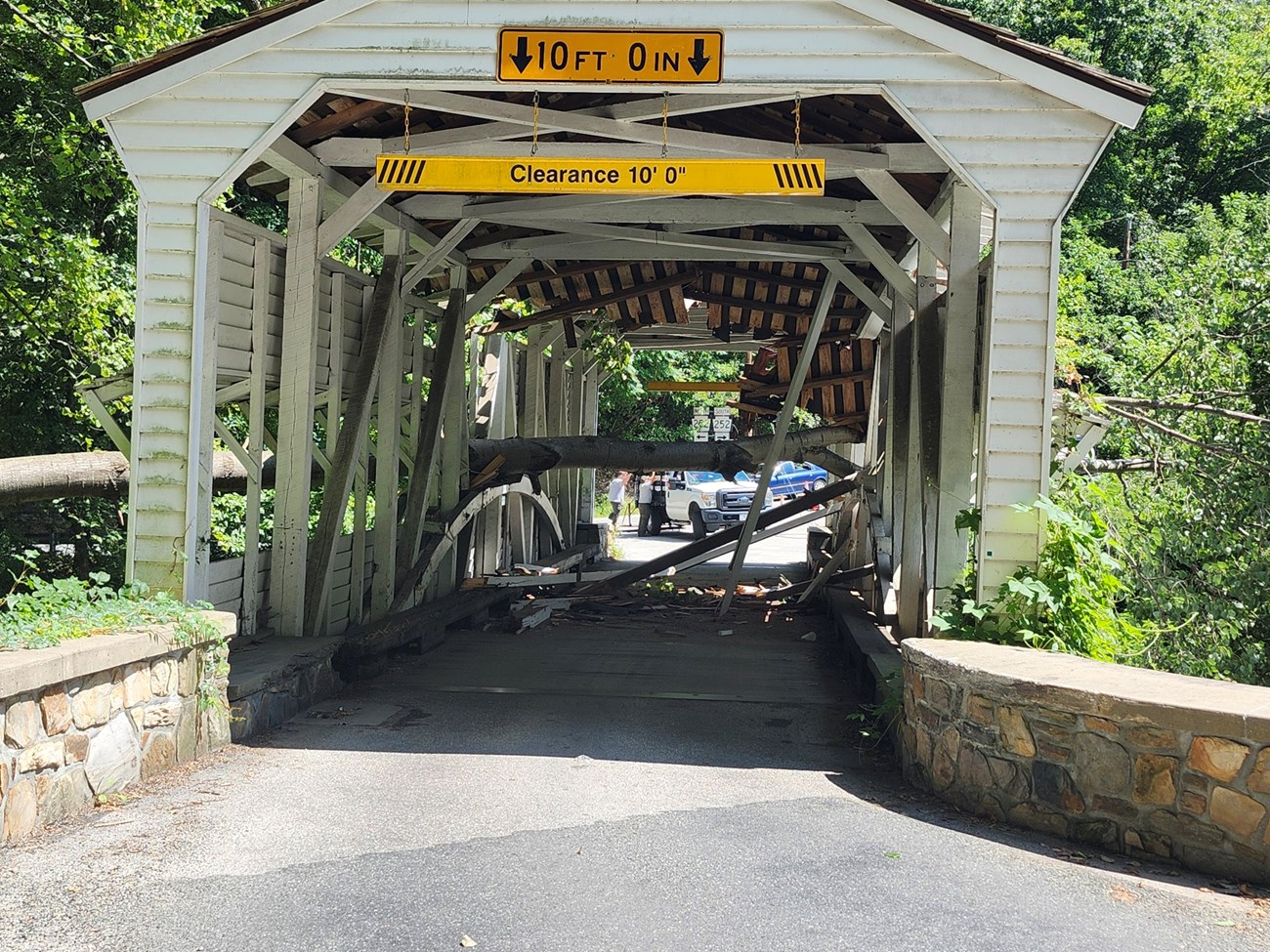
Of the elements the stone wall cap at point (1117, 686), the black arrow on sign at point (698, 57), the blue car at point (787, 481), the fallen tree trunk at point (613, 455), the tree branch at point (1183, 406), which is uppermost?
the black arrow on sign at point (698, 57)

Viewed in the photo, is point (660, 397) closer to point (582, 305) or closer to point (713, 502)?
point (713, 502)

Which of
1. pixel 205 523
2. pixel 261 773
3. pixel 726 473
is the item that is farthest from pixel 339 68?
pixel 726 473

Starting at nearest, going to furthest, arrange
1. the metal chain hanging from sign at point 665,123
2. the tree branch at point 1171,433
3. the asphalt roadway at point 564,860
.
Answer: the asphalt roadway at point 564,860
the metal chain hanging from sign at point 665,123
the tree branch at point 1171,433

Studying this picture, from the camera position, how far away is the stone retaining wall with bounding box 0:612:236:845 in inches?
180

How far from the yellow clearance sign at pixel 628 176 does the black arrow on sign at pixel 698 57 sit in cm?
56

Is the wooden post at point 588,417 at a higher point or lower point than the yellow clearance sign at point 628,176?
lower

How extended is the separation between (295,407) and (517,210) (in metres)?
2.87

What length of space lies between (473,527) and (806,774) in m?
8.25

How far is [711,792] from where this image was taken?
5.86m

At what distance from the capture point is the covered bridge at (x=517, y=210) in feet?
21.8

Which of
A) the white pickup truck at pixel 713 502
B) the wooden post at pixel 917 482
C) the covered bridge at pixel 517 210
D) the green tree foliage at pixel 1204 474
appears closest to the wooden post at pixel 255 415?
the covered bridge at pixel 517 210

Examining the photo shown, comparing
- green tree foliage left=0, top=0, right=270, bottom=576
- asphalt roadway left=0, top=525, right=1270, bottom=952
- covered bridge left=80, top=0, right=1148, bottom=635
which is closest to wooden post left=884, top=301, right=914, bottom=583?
covered bridge left=80, top=0, right=1148, bottom=635

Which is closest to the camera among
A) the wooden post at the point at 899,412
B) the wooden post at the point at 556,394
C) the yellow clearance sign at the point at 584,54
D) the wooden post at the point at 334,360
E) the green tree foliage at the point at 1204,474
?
the yellow clearance sign at the point at 584,54

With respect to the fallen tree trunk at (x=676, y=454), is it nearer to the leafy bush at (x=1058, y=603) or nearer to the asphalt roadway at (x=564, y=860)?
the asphalt roadway at (x=564, y=860)
